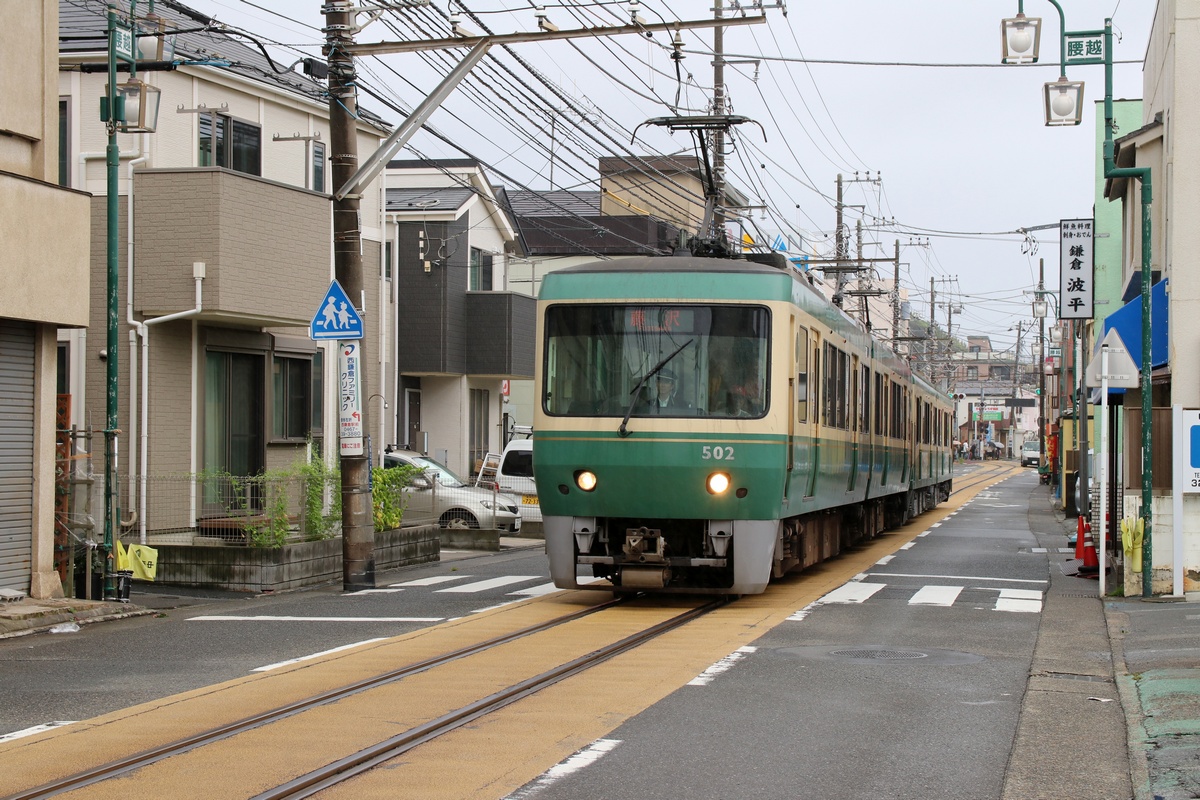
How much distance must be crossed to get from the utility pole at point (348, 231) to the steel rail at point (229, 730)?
4.60 metres

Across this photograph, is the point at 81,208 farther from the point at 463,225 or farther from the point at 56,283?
the point at 463,225

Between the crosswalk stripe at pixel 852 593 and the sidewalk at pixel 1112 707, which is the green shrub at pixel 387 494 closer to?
the crosswalk stripe at pixel 852 593

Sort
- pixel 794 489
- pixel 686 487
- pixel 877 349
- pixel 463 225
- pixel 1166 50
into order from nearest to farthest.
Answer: pixel 686 487, pixel 794 489, pixel 1166 50, pixel 877 349, pixel 463 225

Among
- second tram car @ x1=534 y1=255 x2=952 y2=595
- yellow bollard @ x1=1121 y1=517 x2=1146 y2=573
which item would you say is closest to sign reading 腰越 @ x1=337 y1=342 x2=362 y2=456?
second tram car @ x1=534 y1=255 x2=952 y2=595

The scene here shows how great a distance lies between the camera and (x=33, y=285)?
12.4m

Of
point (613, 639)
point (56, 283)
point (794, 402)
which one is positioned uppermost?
point (56, 283)

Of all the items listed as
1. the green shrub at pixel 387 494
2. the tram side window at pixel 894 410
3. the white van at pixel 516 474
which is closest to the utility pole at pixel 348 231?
the green shrub at pixel 387 494

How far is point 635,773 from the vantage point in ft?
20.6

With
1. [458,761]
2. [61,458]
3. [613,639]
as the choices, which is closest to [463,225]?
[61,458]

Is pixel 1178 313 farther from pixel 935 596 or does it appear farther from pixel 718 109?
pixel 718 109

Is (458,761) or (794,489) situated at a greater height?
(794,489)

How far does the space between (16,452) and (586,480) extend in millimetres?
5228

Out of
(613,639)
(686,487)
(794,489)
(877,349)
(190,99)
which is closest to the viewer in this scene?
(613,639)

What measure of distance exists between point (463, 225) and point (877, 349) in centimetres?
1228
